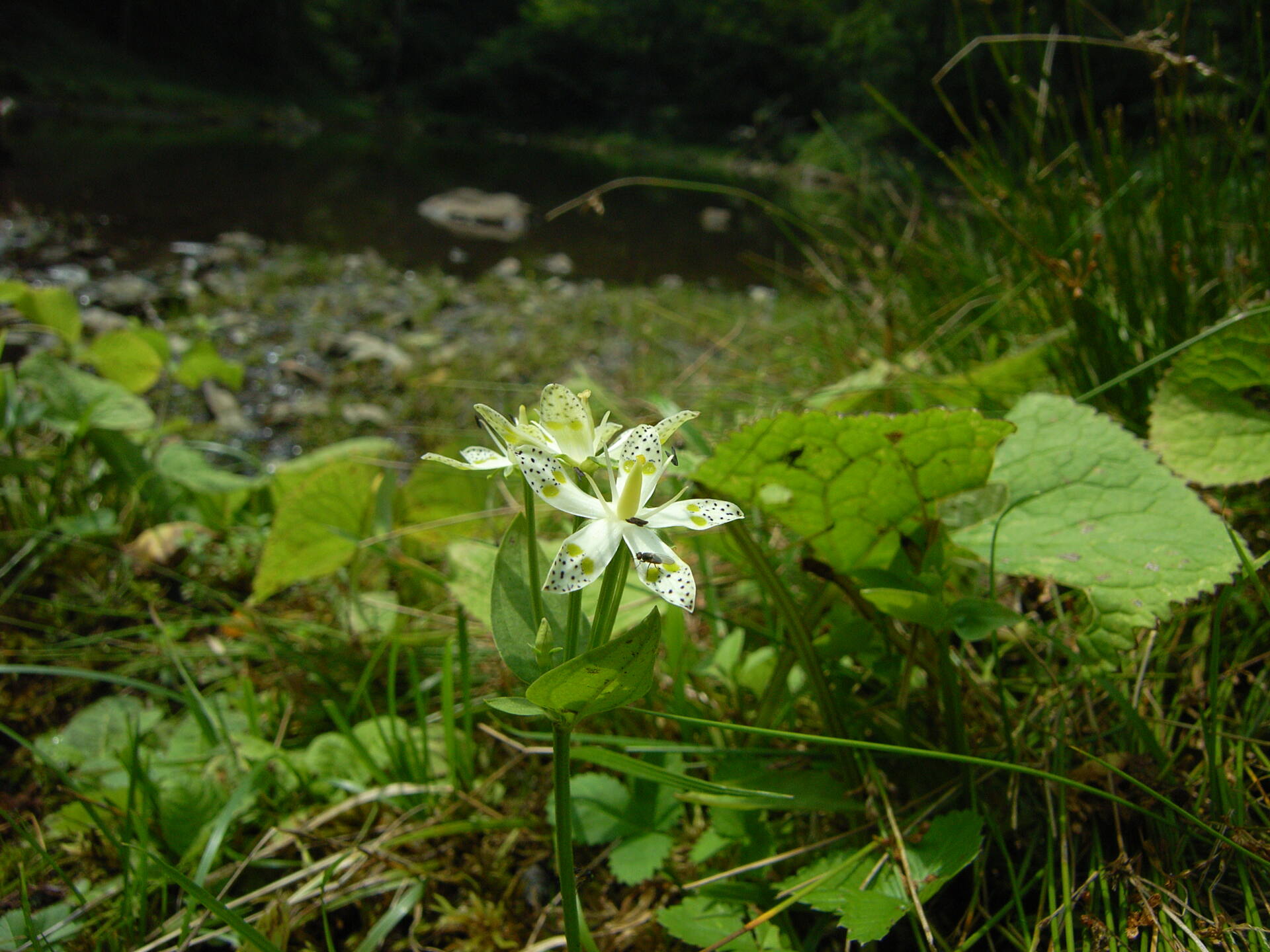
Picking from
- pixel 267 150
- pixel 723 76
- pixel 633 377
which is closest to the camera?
pixel 633 377

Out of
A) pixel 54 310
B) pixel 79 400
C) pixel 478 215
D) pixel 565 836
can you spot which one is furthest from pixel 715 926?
pixel 478 215

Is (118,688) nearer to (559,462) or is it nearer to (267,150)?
(559,462)

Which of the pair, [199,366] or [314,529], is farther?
[199,366]

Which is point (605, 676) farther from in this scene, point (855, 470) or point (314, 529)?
point (314, 529)

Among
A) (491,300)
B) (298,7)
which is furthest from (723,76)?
(491,300)

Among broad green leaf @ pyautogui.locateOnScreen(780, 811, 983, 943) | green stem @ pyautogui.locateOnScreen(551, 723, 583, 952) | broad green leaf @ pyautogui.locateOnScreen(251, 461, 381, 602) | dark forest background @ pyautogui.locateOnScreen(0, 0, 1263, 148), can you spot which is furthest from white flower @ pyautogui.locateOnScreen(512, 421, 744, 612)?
dark forest background @ pyautogui.locateOnScreen(0, 0, 1263, 148)
